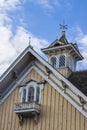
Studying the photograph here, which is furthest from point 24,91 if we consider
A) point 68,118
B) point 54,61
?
point 54,61

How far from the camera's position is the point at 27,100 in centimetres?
2173

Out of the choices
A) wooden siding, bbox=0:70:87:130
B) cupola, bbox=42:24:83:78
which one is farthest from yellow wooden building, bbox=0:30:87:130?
cupola, bbox=42:24:83:78

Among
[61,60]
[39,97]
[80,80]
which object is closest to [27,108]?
[39,97]

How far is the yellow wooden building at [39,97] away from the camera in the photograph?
20.1 meters

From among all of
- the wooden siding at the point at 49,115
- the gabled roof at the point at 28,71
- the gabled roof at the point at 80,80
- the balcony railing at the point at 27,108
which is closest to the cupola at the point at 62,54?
the gabled roof at the point at 80,80

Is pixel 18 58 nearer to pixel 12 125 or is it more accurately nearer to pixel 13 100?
pixel 13 100

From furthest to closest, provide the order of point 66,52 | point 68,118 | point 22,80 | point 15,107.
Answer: point 66,52 → point 22,80 → point 15,107 → point 68,118

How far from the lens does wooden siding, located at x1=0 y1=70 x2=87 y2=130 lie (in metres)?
19.9

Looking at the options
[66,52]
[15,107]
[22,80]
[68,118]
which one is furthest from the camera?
[66,52]

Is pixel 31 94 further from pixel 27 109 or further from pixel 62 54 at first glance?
pixel 62 54

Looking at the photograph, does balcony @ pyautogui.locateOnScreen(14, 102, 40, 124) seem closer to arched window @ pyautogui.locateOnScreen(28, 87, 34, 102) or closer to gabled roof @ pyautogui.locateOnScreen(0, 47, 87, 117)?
arched window @ pyautogui.locateOnScreen(28, 87, 34, 102)

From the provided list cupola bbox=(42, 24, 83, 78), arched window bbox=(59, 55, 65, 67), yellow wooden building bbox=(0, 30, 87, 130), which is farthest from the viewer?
arched window bbox=(59, 55, 65, 67)

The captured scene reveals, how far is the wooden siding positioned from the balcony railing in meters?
0.50

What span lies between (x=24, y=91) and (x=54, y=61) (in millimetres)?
6148
